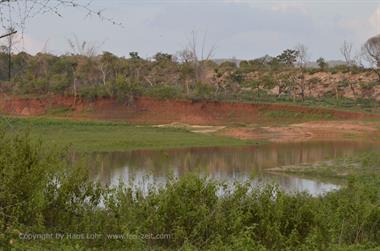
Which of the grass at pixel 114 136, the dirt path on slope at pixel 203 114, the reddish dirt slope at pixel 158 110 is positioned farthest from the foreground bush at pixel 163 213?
the reddish dirt slope at pixel 158 110

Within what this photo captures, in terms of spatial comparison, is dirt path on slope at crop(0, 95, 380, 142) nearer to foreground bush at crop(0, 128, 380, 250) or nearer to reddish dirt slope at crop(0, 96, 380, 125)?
reddish dirt slope at crop(0, 96, 380, 125)

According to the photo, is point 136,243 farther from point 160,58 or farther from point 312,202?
point 160,58

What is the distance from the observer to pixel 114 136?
123 feet

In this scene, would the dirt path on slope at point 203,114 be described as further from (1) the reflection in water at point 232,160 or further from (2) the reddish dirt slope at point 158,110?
(1) the reflection in water at point 232,160

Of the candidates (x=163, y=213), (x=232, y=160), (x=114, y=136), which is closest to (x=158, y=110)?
(x=114, y=136)

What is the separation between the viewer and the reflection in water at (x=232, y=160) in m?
21.8

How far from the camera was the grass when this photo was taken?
111 ft

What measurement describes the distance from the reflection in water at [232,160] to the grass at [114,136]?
6.82 feet

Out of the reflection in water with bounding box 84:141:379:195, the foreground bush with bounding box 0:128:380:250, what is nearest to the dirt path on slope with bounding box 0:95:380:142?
the reflection in water with bounding box 84:141:379:195

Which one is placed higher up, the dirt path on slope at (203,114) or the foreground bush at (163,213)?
the foreground bush at (163,213)

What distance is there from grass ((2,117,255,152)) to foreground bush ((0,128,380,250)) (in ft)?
67.2

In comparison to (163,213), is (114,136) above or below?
below

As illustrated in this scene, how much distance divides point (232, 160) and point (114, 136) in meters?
11.5

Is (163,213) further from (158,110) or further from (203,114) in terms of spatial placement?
(158,110)
